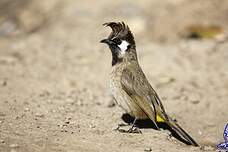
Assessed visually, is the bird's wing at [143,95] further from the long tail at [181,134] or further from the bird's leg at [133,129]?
the bird's leg at [133,129]

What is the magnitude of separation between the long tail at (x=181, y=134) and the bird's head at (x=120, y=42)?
3.61ft

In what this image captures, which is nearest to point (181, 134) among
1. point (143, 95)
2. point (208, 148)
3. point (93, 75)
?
point (208, 148)

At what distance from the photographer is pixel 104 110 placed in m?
8.78

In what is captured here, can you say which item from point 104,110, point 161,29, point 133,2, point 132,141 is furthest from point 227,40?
point 132,141

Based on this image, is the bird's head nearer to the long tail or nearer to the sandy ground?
the sandy ground

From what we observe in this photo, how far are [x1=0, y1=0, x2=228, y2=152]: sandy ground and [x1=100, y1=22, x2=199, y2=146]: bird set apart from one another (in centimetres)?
18

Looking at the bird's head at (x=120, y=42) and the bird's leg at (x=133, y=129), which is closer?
the bird's leg at (x=133, y=129)

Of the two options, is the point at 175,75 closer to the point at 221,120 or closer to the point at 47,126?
the point at 221,120

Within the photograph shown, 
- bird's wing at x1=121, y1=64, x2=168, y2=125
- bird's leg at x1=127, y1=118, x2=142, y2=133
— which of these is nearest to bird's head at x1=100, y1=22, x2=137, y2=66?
bird's wing at x1=121, y1=64, x2=168, y2=125

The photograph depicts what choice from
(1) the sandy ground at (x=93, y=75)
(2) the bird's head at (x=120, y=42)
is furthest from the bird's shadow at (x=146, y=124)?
(2) the bird's head at (x=120, y=42)

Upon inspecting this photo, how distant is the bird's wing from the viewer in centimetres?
775

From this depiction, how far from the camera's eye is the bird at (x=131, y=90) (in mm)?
7773

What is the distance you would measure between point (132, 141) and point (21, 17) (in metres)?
6.98

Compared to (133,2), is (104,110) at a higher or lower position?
lower
